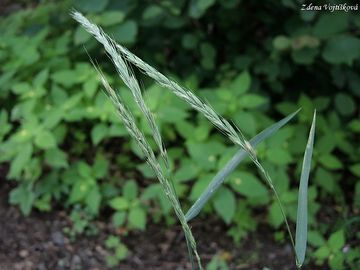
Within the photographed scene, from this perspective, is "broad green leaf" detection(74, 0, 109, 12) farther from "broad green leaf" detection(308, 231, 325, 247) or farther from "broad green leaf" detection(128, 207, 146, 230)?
"broad green leaf" detection(308, 231, 325, 247)

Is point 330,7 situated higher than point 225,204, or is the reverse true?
point 330,7

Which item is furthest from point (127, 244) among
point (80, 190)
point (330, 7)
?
point (330, 7)

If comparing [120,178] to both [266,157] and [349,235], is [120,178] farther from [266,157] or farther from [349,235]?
[349,235]

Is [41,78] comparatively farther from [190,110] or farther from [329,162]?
[329,162]

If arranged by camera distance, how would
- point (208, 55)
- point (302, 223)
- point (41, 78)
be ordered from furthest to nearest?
point (208, 55), point (41, 78), point (302, 223)

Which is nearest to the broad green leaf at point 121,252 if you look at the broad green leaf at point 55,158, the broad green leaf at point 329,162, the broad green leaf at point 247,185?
the broad green leaf at point 55,158

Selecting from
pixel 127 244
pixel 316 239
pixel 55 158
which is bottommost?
pixel 127 244
